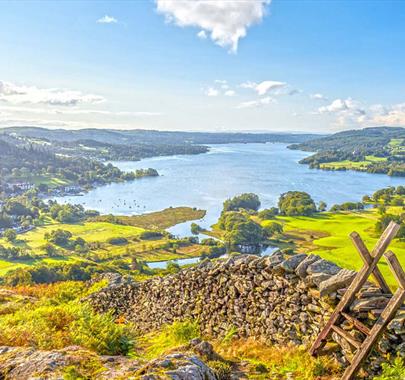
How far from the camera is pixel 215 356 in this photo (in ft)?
22.4

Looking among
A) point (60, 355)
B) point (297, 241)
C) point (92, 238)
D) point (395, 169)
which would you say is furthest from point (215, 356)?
point (395, 169)

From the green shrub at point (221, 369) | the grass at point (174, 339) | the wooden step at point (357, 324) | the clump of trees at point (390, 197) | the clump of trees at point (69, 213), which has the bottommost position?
the clump of trees at point (69, 213)

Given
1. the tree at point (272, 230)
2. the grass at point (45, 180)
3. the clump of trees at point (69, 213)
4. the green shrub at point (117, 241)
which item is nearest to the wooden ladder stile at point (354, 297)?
the tree at point (272, 230)

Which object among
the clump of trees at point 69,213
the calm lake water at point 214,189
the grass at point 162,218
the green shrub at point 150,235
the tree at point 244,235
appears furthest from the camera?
the calm lake water at point 214,189

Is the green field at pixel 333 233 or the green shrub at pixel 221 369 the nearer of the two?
the green shrub at pixel 221 369

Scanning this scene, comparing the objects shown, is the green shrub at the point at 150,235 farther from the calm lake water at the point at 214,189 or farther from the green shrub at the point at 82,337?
the green shrub at the point at 82,337

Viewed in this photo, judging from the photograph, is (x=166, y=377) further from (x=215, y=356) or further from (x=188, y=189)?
(x=188, y=189)

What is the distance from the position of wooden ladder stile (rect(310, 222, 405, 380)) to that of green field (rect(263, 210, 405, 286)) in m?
43.8

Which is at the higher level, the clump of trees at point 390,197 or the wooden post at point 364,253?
the wooden post at point 364,253

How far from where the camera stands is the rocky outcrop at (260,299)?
23.1 feet

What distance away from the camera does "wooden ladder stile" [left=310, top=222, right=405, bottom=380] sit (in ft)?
18.4

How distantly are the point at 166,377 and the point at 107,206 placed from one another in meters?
138

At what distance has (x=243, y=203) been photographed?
A: 11812cm

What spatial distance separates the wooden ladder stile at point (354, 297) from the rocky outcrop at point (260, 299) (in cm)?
22
